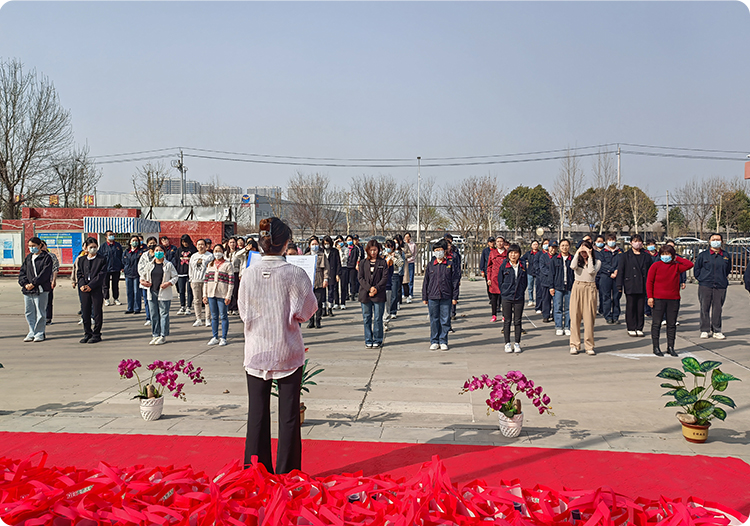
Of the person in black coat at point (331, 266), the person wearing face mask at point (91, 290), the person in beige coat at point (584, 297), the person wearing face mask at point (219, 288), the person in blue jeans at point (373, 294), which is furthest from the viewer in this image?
the person in black coat at point (331, 266)

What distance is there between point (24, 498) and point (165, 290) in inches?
298

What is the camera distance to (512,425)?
5.41 m

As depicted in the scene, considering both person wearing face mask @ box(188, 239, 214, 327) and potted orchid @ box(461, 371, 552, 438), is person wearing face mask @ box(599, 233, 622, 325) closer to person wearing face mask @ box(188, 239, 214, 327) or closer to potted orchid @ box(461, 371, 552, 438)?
potted orchid @ box(461, 371, 552, 438)

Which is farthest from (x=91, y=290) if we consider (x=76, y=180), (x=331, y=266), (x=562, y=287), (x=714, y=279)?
(x=76, y=180)

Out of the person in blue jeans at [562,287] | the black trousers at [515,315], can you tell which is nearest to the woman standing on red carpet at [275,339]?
the black trousers at [515,315]

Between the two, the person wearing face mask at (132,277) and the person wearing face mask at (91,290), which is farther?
the person wearing face mask at (132,277)

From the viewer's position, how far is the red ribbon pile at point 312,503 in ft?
10.7

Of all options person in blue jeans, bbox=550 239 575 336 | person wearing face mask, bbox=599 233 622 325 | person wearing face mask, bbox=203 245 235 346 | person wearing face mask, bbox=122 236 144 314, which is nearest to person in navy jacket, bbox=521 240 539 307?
person wearing face mask, bbox=599 233 622 325

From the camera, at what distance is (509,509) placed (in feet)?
11.3

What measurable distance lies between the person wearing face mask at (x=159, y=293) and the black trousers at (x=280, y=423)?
23.1 feet

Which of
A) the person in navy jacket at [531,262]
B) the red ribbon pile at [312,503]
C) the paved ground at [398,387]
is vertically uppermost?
the person in navy jacket at [531,262]

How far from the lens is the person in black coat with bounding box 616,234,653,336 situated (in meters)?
11.6

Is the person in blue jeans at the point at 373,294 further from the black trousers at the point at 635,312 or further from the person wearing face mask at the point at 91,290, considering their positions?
the black trousers at the point at 635,312

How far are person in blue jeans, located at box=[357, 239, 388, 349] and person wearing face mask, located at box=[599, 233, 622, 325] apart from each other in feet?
20.1
